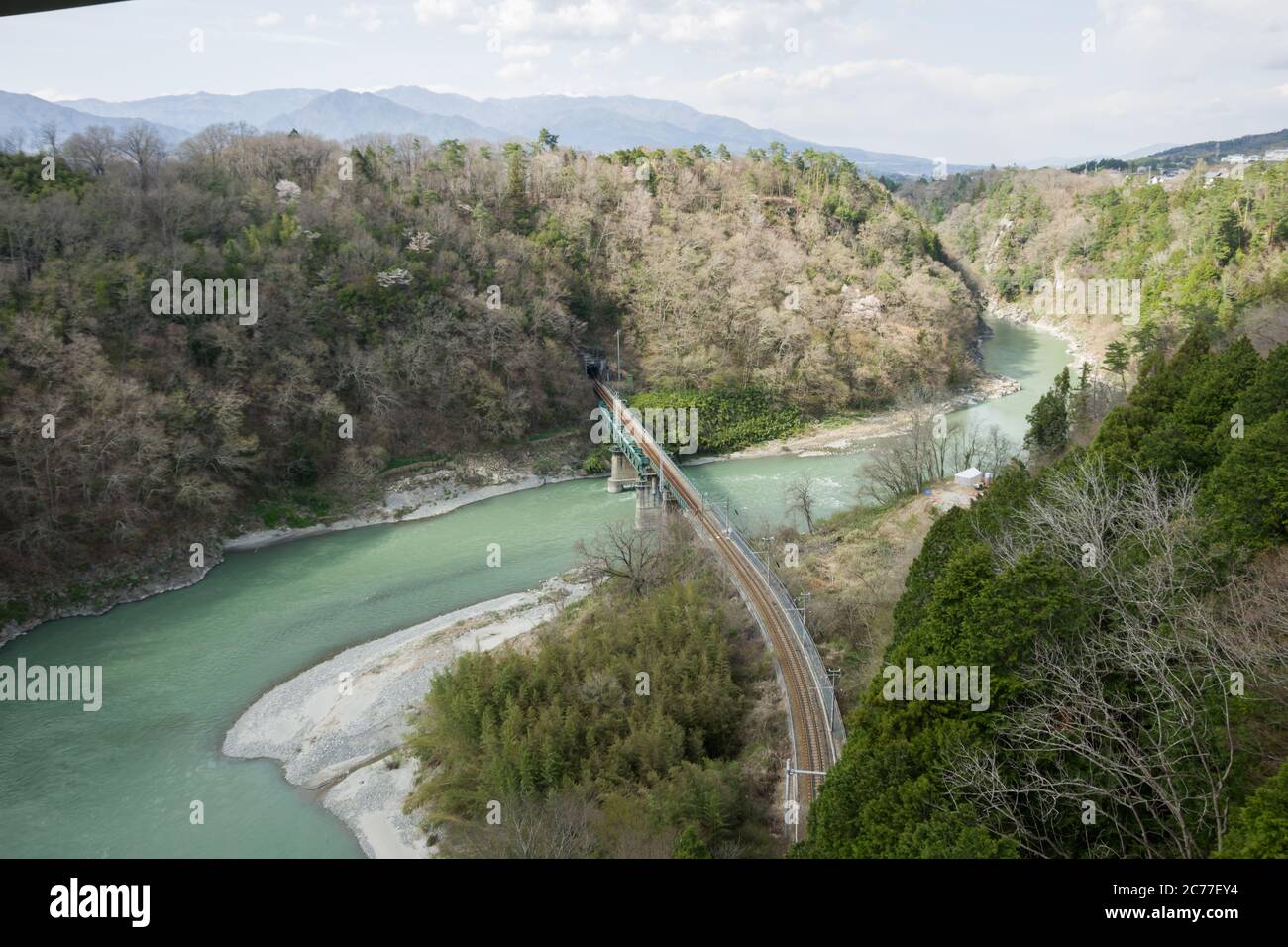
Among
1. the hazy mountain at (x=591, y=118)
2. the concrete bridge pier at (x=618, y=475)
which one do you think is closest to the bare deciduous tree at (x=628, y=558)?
the concrete bridge pier at (x=618, y=475)

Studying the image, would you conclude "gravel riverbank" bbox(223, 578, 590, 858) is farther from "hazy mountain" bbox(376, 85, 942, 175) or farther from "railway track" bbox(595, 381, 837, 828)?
"hazy mountain" bbox(376, 85, 942, 175)

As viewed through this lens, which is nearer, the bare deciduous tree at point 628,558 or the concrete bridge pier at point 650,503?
the bare deciduous tree at point 628,558

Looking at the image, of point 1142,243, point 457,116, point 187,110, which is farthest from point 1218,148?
point 187,110

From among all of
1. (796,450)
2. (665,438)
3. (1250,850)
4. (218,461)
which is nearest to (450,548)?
(218,461)

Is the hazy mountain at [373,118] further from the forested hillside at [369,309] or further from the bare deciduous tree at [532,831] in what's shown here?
the bare deciduous tree at [532,831]

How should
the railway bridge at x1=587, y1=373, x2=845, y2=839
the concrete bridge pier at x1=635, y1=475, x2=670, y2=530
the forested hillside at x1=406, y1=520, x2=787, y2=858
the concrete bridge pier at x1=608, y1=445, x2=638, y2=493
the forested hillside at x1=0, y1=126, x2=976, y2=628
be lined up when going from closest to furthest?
1. the forested hillside at x1=406, y1=520, x2=787, y2=858
2. the railway bridge at x1=587, y1=373, x2=845, y2=839
3. the forested hillside at x1=0, y1=126, x2=976, y2=628
4. the concrete bridge pier at x1=635, y1=475, x2=670, y2=530
5. the concrete bridge pier at x1=608, y1=445, x2=638, y2=493

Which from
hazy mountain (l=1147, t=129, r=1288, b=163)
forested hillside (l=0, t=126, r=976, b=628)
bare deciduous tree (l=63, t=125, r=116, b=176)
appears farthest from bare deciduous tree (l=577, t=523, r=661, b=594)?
hazy mountain (l=1147, t=129, r=1288, b=163)
